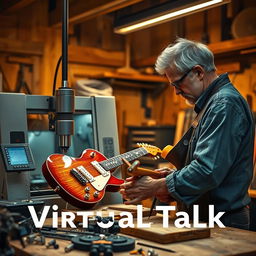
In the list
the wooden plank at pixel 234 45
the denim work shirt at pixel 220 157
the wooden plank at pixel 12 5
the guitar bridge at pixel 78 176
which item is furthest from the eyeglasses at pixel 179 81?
the wooden plank at pixel 12 5

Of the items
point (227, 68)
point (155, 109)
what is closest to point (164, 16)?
point (227, 68)

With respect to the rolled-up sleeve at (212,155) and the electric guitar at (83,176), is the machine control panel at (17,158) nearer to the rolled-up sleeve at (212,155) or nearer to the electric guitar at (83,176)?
the electric guitar at (83,176)

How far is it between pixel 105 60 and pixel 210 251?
185 inches

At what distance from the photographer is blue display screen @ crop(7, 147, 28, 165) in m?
2.58

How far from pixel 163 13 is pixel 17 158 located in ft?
6.05

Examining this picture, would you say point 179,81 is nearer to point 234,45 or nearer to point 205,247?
point 205,247

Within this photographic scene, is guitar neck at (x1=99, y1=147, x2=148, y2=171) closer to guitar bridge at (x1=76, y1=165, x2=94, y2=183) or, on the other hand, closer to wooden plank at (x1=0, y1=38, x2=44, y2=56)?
guitar bridge at (x1=76, y1=165, x2=94, y2=183)

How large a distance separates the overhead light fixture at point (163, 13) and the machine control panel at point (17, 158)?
1.68 metres

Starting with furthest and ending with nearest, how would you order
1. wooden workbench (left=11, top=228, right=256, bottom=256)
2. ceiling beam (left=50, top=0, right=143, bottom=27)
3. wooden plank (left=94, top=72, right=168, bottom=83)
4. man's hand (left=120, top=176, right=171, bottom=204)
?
wooden plank (left=94, top=72, right=168, bottom=83), ceiling beam (left=50, top=0, right=143, bottom=27), man's hand (left=120, top=176, right=171, bottom=204), wooden workbench (left=11, top=228, right=256, bottom=256)

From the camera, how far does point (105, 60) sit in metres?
6.28

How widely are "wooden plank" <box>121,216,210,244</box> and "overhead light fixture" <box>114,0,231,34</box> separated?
191 centimetres

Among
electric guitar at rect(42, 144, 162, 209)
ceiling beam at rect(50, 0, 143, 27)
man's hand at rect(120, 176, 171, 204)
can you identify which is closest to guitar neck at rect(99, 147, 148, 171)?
electric guitar at rect(42, 144, 162, 209)

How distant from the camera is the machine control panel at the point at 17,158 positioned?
2546 millimetres

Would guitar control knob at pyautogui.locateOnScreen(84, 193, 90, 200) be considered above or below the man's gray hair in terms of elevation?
below
